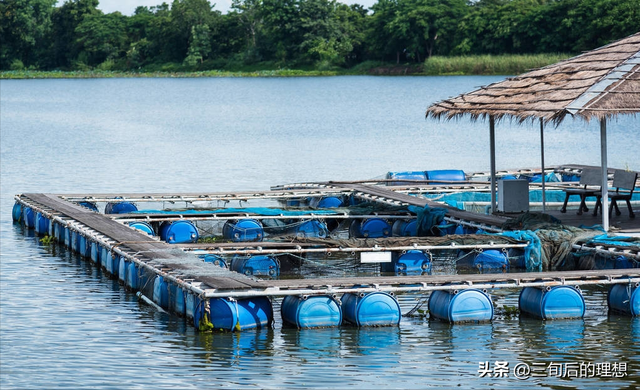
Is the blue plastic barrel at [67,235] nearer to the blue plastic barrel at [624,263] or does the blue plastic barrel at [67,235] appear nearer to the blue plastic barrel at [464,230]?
the blue plastic barrel at [464,230]

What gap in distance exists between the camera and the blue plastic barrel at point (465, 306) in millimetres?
14242

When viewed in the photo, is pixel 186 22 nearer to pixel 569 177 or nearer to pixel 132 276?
pixel 569 177

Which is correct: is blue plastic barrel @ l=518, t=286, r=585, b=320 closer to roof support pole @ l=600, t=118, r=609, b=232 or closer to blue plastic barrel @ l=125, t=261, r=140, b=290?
roof support pole @ l=600, t=118, r=609, b=232

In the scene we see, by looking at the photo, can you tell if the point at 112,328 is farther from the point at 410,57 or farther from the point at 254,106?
the point at 410,57

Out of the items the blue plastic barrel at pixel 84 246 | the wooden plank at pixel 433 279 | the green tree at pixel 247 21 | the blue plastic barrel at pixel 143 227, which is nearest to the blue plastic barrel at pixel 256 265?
the wooden plank at pixel 433 279

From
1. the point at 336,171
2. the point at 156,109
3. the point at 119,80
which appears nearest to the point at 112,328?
the point at 336,171

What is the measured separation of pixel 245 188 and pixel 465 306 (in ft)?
56.3

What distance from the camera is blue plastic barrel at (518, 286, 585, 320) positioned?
1450 centimetres

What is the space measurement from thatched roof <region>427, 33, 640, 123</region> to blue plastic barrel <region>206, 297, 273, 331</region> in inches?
225

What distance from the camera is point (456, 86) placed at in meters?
73.3

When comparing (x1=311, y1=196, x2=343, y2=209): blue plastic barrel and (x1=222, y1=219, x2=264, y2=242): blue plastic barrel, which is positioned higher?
(x1=311, y1=196, x2=343, y2=209): blue plastic barrel

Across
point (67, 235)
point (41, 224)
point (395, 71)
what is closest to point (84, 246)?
point (67, 235)

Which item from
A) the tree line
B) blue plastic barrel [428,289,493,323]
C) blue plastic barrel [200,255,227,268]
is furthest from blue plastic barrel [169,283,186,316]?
the tree line

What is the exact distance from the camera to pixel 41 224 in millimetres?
22594
